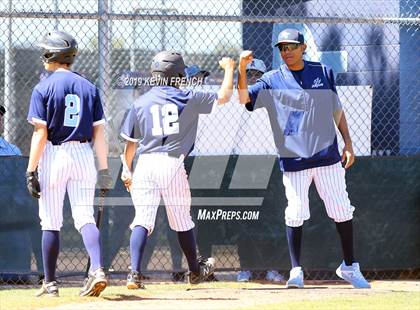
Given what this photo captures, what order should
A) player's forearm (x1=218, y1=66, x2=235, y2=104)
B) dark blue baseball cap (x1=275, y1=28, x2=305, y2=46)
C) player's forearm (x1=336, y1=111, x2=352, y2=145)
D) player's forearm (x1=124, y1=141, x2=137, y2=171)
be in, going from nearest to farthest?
player's forearm (x1=218, y1=66, x2=235, y2=104) < player's forearm (x1=124, y1=141, x2=137, y2=171) < dark blue baseball cap (x1=275, y1=28, x2=305, y2=46) < player's forearm (x1=336, y1=111, x2=352, y2=145)

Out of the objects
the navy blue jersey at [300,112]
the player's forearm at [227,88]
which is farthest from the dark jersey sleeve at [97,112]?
the navy blue jersey at [300,112]

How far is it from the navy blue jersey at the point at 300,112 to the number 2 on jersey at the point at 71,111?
159 centimetres

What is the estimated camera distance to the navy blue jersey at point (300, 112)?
8117 mm

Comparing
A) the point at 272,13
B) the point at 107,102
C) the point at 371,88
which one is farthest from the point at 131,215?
the point at 272,13

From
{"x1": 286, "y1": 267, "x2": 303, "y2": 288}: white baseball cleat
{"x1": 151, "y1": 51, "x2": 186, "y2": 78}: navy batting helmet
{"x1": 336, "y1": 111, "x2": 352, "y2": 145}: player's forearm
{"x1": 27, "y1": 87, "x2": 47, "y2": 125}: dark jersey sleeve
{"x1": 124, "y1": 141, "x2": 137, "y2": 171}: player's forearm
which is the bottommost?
{"x1": 286, "y1": 267, "x2": 303, "y2": 288}: white baseball cleat

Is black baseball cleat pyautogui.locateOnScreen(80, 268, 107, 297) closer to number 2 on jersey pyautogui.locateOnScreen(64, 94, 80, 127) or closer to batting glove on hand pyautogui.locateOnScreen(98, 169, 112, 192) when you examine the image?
batting glove on hand pyautogui.locateOnScreen(98, 169, 112, 192)

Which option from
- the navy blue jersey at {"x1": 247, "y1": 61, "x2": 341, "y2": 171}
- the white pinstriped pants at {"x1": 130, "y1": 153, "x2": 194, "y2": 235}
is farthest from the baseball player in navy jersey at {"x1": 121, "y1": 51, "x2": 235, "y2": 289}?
the navy blue jersey at {"x1": 247, "y1": 61, "x2": 341, "y2": 171}

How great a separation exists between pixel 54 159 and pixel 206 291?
1667mm

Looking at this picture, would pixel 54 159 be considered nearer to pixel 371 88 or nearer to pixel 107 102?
pixel 107 102

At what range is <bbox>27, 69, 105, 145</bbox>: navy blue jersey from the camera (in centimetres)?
712

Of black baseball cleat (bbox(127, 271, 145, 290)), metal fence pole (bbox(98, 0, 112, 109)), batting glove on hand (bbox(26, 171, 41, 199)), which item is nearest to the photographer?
batting glove on hand (bbox(26, 171, 41, 199))

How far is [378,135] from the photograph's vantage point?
400 inches

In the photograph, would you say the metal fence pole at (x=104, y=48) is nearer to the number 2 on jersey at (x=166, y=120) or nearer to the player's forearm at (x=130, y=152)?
the player's forearm at (x=130, y=152)

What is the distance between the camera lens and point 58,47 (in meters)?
7.26
